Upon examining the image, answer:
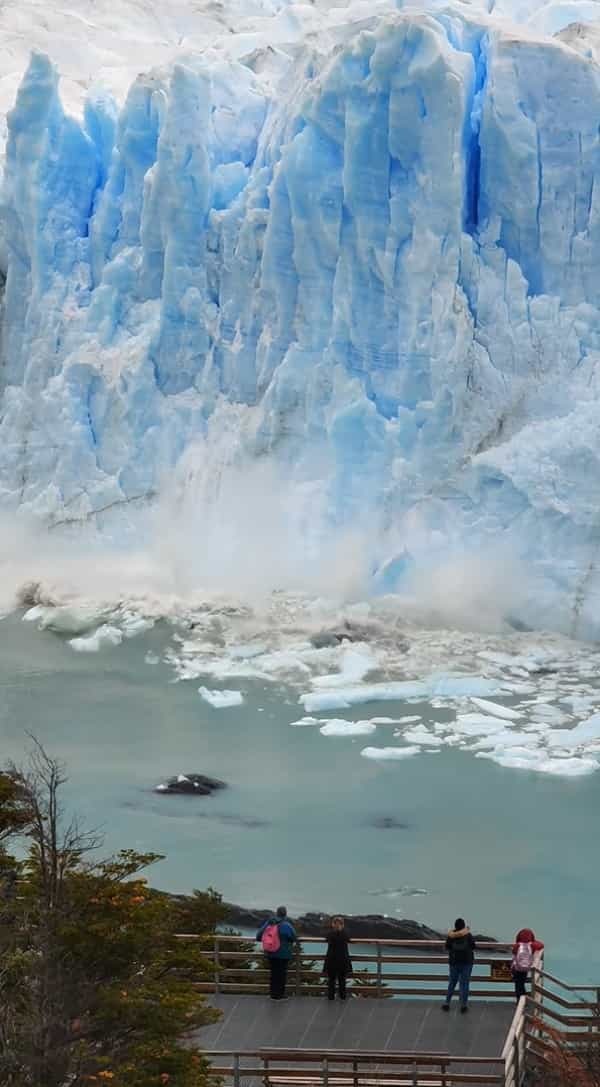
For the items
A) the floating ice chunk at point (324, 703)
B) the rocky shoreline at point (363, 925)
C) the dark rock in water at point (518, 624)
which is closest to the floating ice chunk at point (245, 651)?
the floating ice chunk at point (324, 703)

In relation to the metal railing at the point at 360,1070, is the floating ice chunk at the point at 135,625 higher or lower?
lower

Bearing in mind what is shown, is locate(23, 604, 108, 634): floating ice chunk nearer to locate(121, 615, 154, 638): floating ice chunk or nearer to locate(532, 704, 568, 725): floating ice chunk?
locate(121, 615, 154, 638): floating ice chunk

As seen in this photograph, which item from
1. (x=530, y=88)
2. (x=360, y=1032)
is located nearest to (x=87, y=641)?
(x=530, y=88)

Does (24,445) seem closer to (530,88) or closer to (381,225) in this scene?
(381,225)

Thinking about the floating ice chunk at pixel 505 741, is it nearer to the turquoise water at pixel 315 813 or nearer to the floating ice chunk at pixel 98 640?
the turquoise water at pixel 315 813

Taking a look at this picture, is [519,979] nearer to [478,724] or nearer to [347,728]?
[478,724]
